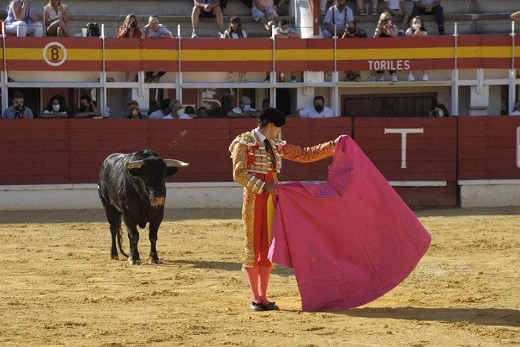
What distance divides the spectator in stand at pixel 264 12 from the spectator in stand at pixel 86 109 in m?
2.79

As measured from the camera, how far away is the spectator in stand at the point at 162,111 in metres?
15.0

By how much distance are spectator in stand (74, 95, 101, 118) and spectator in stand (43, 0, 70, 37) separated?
87 centimetres

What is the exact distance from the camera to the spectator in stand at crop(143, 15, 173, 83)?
15.1 metres

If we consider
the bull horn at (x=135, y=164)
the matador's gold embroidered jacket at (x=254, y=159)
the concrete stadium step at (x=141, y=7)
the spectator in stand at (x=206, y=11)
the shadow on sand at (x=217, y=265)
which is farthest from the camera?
the concrete stadium step at (x=141, y=7)

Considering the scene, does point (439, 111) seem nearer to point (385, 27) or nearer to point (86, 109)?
point (385, 27)

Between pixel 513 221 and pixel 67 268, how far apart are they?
5574 millimetres

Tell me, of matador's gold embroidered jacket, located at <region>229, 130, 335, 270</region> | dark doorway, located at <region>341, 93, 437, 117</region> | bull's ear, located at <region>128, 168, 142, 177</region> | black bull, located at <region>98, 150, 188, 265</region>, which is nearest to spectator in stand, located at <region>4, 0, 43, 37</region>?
dark doorway, located at <region>341, 93, 437, 117</region>

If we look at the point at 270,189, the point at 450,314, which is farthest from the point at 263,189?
the point at 450,314

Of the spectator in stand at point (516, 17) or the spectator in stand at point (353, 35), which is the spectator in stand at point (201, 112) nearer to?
the spectator in stand at point (353, 35)

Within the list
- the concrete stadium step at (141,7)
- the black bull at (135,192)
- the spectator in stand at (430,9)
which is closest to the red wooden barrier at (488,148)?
the spectator in stand at (430,9)

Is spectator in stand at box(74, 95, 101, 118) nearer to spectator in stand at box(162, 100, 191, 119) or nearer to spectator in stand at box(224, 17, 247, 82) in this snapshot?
spectator in stand at box(162, 100, 191, 119)

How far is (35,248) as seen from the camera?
35.8 feet

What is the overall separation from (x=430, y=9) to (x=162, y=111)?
4.11 meters

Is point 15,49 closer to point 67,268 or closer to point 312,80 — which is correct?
point 312,80
